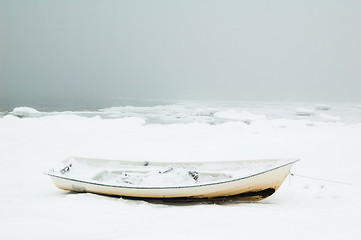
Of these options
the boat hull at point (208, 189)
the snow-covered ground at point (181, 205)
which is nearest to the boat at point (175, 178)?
the boat hull at point (208, 189)

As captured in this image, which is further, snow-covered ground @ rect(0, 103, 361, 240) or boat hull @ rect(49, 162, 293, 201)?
boat hull @ rect(49, 162, 293, 201)

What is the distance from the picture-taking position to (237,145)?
37.9ft

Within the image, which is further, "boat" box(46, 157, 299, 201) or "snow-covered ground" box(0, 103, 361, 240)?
"boat" box(46, 157, 299, 201)

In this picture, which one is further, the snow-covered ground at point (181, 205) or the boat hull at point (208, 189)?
the boat hull at point (208, 189)

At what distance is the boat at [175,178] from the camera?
190 inches

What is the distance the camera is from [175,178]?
17.9 ft

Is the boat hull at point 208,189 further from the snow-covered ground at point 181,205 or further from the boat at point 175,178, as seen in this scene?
the snow-covered ground at point 181,205

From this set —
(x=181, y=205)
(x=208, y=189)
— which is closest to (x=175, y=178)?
(x=181, y=205)

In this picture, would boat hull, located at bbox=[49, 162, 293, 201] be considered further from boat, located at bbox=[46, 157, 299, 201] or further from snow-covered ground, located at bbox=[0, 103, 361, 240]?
snow-covered ground, located at bbox=[0, 103, 361, 240]

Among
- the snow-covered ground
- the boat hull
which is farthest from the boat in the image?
the snow-covered ground

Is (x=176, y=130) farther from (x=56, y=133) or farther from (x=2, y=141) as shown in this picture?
(x=2, y=141)

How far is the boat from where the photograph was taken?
4.82 meters

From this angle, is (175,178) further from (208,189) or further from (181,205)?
(208,189)

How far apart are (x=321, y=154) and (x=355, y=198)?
4.26 metres
